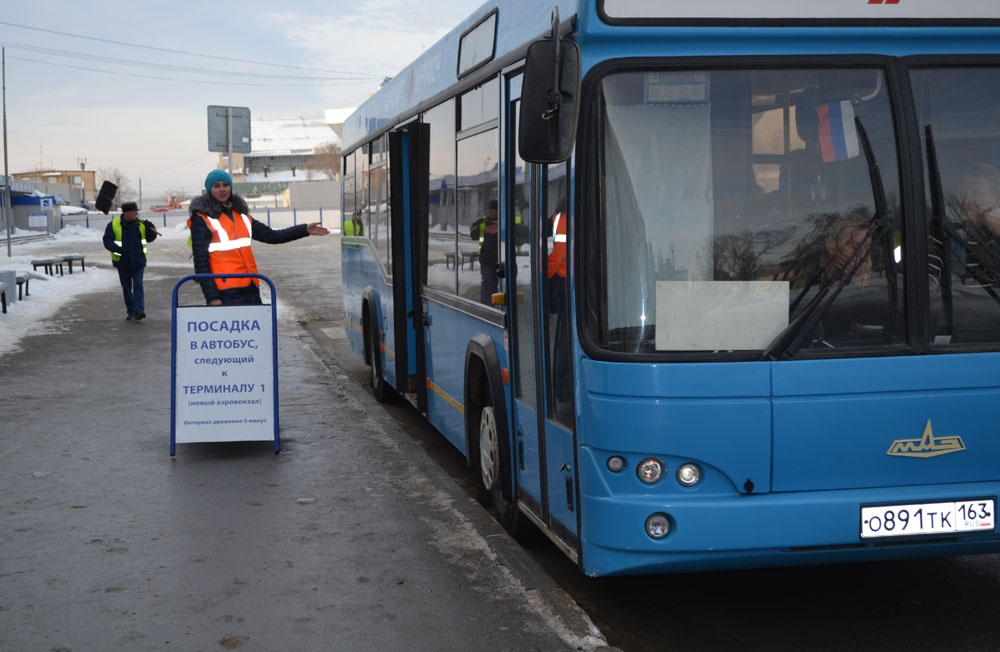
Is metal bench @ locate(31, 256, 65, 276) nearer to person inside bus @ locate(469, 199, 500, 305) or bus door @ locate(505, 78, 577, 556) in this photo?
person inside bus @ locate(469, 199, 500, 305)

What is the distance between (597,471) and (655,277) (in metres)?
0.79

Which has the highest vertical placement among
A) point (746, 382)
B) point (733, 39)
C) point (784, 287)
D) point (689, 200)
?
point (733, 39)

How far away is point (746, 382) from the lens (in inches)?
184

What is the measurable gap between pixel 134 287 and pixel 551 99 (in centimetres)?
1556

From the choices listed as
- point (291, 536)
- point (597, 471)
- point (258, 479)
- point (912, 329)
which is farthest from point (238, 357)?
point (912, 329)

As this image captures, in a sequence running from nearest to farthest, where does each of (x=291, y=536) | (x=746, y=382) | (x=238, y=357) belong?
(x=746, y=382) < (x=291, y=536) < (x=238, y=357)

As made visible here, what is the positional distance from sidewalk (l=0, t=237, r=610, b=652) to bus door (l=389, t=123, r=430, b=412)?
0.55 metres

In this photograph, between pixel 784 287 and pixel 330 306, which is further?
pixel 330 306

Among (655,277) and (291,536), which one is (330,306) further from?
(655,277)

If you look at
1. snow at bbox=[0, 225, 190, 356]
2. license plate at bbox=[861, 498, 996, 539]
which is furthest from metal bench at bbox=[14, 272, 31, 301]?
license plate at bbox=[861, 498, 996, 539]

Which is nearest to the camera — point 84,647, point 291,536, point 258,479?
point 84,647

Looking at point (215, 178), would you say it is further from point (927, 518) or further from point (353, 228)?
point (927, 518)

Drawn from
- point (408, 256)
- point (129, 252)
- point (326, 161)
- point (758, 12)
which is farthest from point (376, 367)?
point (326, 161)

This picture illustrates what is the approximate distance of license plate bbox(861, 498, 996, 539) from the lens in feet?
15.5
